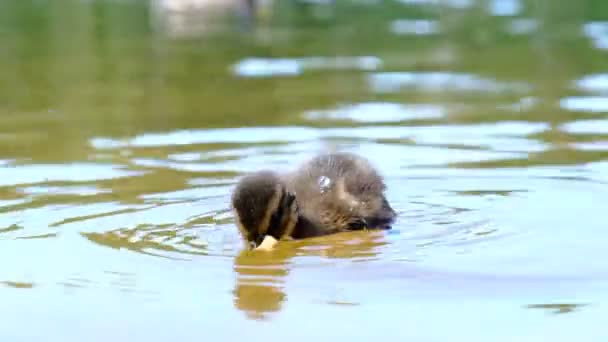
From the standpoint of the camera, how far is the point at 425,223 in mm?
6062

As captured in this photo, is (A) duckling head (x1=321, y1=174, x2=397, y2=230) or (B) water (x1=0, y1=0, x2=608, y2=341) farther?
(A) duckling head (x1=321, y1=174, x2=397, y2=230)

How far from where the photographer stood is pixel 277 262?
534 centimetres

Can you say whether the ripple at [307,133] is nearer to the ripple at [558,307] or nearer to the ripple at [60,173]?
the ripple at [60,173]

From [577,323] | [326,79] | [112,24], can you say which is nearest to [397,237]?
[577,323]

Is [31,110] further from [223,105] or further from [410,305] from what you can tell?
[410,305]

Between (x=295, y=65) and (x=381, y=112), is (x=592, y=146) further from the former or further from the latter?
(x=295, y=65)

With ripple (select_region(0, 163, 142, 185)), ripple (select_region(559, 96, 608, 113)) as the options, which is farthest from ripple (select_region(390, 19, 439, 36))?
ripple (select_region(0, 163, 142, 185))

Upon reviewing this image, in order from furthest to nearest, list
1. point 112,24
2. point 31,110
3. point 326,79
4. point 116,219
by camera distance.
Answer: point 112,24, point 326,79, point 31,110, point 116,219

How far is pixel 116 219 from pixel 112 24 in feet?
49.4

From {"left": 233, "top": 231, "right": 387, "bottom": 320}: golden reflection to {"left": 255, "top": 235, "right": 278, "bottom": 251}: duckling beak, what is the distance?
3 centimetres

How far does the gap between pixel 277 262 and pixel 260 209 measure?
36 centimetres

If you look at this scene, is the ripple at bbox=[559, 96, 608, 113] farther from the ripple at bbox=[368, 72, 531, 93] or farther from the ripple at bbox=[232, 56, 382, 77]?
the ripple at bbox=[232, 56, 382, 77]

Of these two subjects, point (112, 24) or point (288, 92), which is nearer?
point (288, 92)

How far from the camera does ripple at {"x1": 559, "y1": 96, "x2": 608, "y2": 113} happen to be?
9961mm
